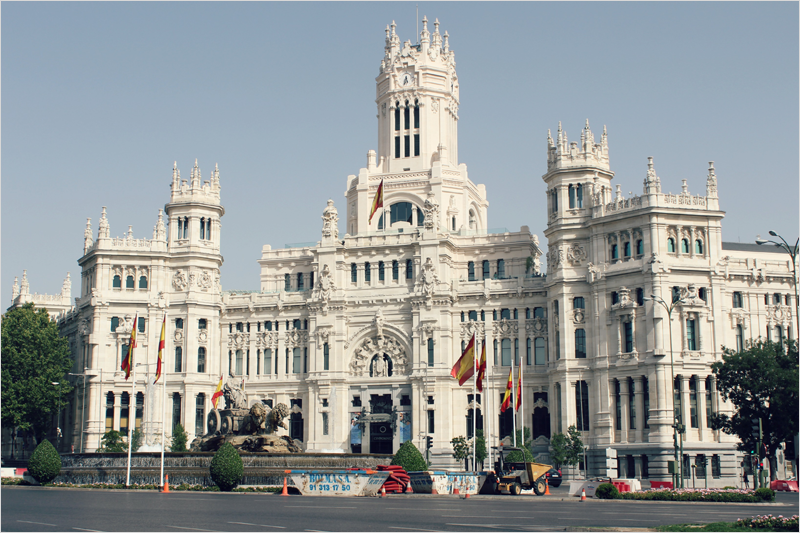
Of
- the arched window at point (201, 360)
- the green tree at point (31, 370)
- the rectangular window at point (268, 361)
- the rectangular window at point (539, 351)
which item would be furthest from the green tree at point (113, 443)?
the rectangular window at point (539, 351)

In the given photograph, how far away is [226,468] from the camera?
5825 centimetres

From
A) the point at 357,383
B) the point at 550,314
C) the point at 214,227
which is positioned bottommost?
the point at 357,383

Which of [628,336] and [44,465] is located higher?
[628,336]

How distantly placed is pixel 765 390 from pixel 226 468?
139ft

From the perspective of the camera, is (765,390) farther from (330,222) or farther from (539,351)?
(330,222)

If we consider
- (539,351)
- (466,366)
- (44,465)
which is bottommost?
(44,465)

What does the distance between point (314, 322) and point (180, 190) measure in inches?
838

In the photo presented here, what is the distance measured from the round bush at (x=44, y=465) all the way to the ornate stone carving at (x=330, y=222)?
156 ft

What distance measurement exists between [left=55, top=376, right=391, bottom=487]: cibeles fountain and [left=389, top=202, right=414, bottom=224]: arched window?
47.7 metres

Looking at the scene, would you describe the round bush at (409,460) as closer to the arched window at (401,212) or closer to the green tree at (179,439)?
the green tree at (179,439)

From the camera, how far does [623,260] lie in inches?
3740

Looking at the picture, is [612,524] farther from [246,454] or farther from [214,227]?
[214,227]

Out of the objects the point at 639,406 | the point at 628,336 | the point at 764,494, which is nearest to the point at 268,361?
the point at 628,336

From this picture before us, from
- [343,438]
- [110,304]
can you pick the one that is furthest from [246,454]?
[110,304]
